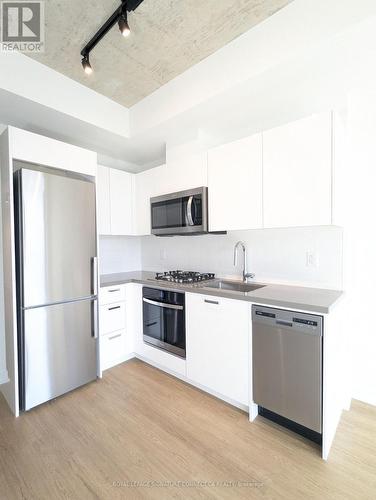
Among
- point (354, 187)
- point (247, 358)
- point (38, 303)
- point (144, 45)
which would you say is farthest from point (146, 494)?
point (144, 45)

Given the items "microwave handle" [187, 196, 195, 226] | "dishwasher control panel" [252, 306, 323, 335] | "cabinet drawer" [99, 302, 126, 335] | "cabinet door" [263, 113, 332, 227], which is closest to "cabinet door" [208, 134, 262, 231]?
"cabinet door" [263, 113, 332, 227]

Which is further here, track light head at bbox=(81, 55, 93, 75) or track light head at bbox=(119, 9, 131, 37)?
track light head at bbox=(81, 55, 93, 75)

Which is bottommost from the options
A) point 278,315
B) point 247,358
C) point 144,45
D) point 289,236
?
point 247,358

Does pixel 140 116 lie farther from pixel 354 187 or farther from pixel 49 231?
pixel 354 187

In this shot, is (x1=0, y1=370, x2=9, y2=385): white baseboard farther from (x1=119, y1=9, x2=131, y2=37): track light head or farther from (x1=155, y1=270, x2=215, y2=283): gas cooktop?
(x1=119, y1=9, x2=131, y2=37): track light head

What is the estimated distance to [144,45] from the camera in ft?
6.26

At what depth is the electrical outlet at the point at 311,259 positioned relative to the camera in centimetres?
203

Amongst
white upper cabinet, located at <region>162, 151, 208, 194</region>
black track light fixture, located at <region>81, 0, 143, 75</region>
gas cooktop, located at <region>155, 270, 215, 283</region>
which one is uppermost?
black track light fixture, located at <region>81, 0, 143, 75</region>

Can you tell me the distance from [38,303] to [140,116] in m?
2.07

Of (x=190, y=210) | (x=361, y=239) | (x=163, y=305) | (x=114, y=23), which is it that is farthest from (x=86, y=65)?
(x=361, y=239)

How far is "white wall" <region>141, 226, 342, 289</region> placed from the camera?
6.48 feet

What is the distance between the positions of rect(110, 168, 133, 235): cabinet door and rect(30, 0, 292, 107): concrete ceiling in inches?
36.7

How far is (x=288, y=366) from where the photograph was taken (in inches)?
62.7

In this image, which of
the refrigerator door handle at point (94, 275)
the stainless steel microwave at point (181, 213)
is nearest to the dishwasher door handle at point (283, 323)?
the stainless steel microwave at point (181, 213)
